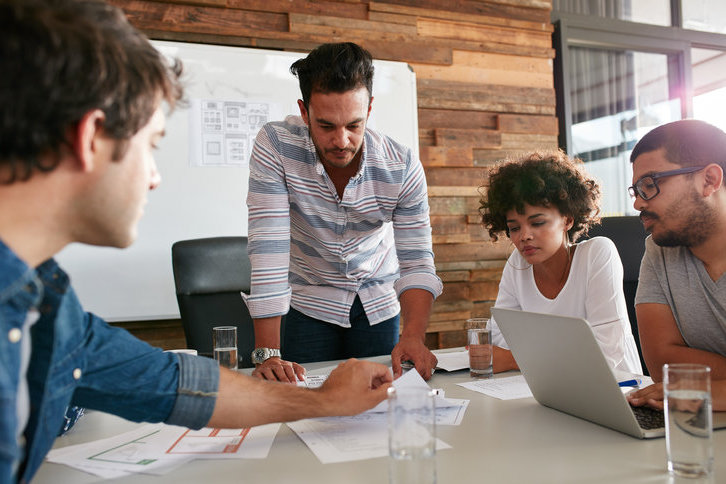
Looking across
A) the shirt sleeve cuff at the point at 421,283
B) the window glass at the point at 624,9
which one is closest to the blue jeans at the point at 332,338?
the shirt sleeve cuff at the point at 421,283

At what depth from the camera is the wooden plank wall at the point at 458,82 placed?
3.00m

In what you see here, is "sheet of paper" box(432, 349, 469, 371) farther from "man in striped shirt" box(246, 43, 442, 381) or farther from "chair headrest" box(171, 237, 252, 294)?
"chair headrest" box(171, 237, 252, 294)

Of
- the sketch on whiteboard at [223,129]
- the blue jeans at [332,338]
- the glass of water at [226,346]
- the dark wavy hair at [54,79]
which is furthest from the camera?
the sketch on whiteboard at [223,129]

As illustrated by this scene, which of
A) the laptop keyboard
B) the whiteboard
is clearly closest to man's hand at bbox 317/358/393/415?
the laptop keyboard

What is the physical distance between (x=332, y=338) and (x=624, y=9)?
3032 millimetres

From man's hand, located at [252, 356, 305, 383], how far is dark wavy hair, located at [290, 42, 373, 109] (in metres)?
0.71

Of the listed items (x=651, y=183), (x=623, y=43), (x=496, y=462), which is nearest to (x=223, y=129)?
(x=651, y=183)

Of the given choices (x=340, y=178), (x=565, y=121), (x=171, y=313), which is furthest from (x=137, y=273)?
(x=565, y=121)

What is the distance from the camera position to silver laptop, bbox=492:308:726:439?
94 cm

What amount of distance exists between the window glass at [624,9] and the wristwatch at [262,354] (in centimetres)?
294

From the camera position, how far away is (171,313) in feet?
8.75

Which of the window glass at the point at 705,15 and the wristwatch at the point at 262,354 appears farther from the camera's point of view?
the window glass at the point at 705,15

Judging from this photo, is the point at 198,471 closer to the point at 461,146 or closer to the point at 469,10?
the point at 461,146

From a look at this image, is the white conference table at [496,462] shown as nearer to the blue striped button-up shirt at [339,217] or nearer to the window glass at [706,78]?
the blue striped button-up shirt at [339,217]
